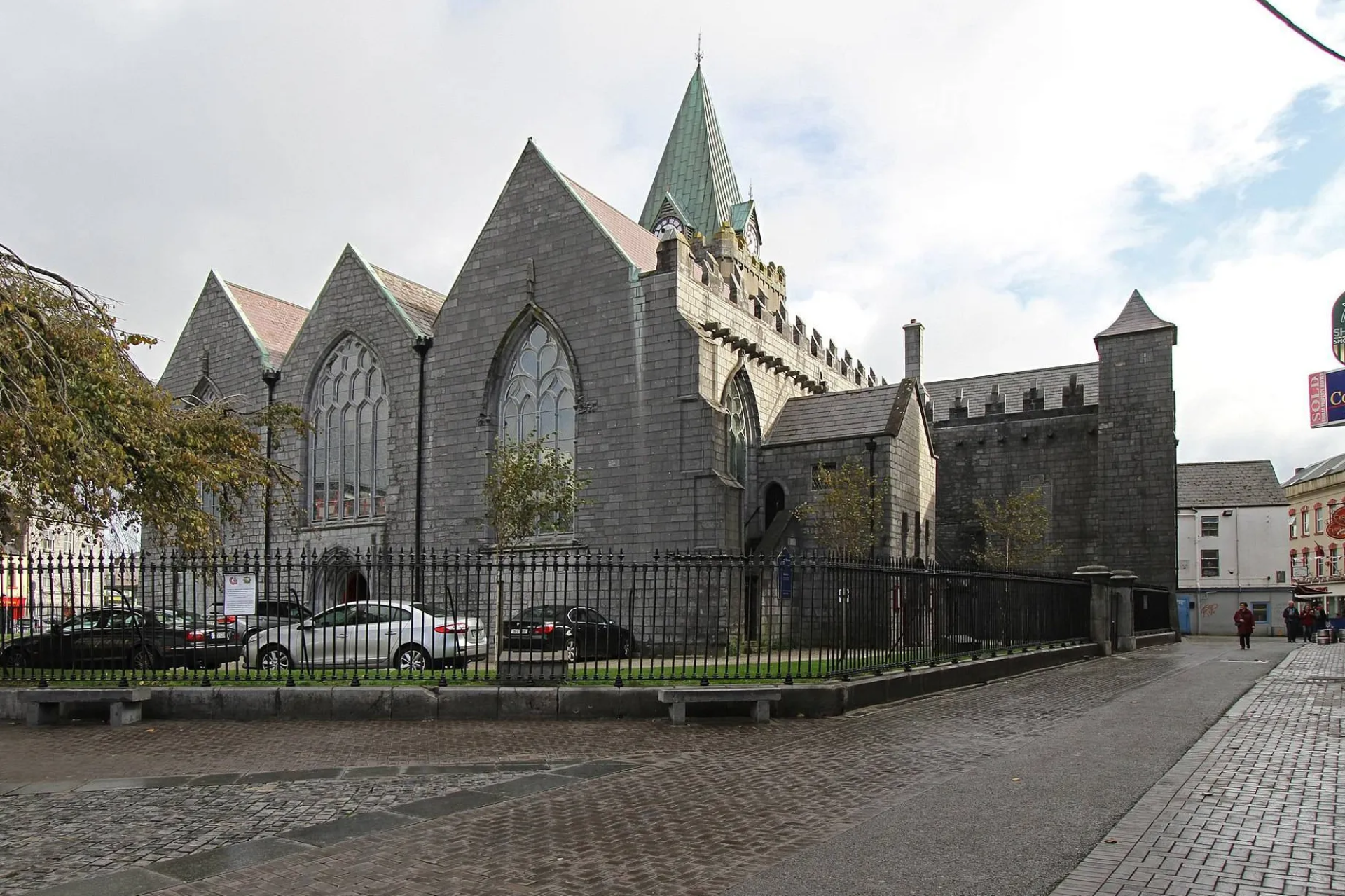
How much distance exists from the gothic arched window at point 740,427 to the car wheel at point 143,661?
16.6 m

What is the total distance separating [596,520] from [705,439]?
3.94m

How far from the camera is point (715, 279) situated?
96.1 feet

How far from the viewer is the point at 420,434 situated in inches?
1234

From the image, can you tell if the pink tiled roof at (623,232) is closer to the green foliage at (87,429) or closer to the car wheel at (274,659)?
the green foliage at (87,429)

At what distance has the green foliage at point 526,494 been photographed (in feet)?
73.2

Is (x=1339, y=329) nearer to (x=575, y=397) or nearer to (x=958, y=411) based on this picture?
(x=575, y=397)

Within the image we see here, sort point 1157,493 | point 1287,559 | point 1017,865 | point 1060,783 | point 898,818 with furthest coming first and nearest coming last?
point 1287,559 < point 1157,493 < point 1060,783 < point 898,818 < point 1017,865

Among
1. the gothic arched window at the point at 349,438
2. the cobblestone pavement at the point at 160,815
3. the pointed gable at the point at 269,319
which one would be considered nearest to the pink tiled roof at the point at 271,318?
the pointed gable at the point at 269,319

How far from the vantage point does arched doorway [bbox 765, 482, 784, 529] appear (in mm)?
30562

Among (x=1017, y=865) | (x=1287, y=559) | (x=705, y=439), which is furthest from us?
(x=1287, y=559)

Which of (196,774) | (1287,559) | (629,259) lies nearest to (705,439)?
(629,259)

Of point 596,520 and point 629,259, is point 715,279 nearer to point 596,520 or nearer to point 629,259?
point 629,259

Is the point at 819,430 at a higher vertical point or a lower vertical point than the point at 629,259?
lower

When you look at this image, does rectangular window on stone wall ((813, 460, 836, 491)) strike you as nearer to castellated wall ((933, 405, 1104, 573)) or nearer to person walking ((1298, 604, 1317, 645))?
castellated wall ((933, 405, 1104, 573))
